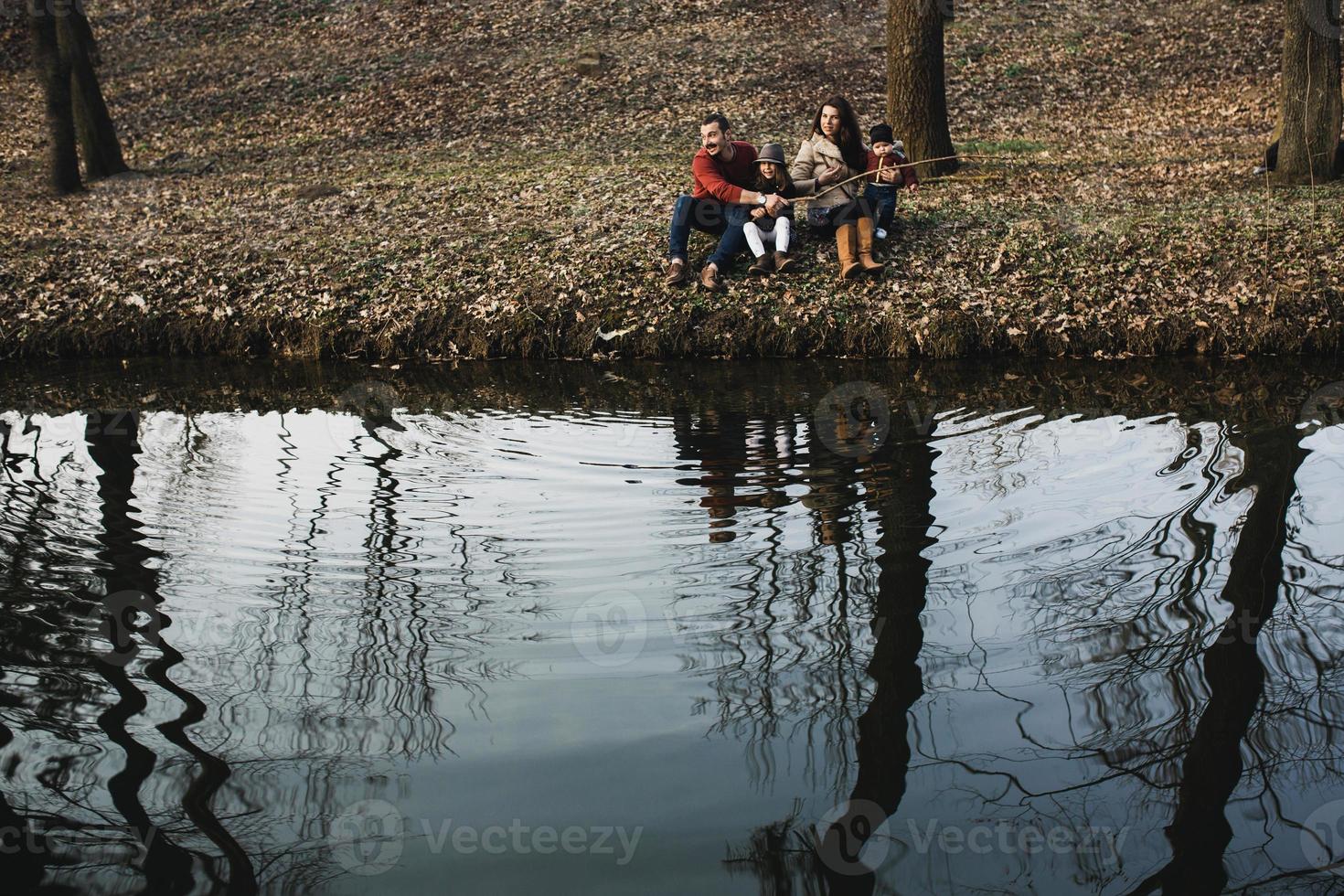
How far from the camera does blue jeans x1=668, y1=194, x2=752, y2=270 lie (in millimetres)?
10219

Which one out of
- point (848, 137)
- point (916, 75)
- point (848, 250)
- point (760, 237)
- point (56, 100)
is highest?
point (56, 100)

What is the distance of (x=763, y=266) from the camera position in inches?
398

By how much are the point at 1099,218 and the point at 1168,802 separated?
9261 millimetres

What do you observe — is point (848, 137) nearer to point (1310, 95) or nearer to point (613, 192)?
point (613, 192)

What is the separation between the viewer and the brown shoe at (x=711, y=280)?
10062 millimetres

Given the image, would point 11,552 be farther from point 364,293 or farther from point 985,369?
point 985,369

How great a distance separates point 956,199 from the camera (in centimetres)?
1182

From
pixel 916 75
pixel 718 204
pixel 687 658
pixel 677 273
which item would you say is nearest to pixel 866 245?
pixel 718 204

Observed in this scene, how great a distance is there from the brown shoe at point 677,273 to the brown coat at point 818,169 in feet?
4.43

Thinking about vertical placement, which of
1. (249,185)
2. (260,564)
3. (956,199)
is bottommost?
(260,564)

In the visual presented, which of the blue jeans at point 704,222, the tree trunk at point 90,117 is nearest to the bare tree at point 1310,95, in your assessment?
the blue jeans at point 704,222

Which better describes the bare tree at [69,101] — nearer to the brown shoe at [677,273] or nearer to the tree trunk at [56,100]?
the tree trunk at [56,100]

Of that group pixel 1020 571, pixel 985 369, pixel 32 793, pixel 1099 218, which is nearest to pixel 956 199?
pixel 1099 218

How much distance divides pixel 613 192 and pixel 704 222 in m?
2.78
